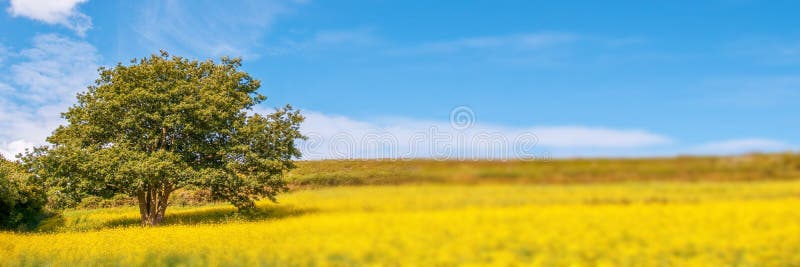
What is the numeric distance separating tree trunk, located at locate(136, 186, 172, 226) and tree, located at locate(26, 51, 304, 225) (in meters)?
0.04

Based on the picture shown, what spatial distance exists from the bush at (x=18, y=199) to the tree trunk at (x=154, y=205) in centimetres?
524

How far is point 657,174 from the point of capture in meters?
5.24

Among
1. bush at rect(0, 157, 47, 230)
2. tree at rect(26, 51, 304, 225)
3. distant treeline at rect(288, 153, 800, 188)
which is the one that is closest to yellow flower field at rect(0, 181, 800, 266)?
distant treeline at rect(288, 153, 800, 188)

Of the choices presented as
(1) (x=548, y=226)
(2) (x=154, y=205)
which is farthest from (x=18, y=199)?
(1) (x=548, y=226)

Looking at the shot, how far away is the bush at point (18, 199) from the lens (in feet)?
84.5

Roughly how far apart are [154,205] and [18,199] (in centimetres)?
1072

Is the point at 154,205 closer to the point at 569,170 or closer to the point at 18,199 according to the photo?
the point at 18,199

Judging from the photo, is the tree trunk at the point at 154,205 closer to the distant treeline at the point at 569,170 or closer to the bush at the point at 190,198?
the bush at the point at 190,198

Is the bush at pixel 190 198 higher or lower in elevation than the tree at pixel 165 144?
lower

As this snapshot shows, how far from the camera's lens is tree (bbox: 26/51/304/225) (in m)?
20.6

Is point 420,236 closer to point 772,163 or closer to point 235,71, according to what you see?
point 772,163

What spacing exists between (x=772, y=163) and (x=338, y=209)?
179 inches

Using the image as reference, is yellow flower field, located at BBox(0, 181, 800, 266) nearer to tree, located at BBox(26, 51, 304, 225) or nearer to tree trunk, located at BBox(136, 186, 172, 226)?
tree, located at BBox(26, 51, 304, 225)

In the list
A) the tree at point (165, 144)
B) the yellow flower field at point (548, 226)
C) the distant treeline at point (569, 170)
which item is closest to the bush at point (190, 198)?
the tree at point (165, 144)
